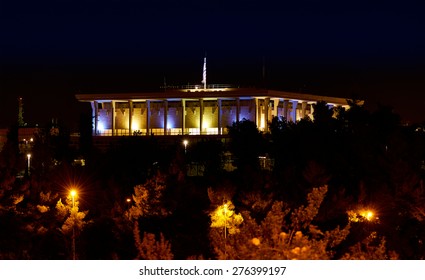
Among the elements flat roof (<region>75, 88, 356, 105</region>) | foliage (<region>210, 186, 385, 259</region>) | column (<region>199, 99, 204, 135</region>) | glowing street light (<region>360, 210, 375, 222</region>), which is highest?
→ flat roof (<region>75, 88, 356, 105</region>)

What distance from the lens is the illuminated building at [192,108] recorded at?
6450 centimetres

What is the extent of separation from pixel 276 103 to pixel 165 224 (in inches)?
1524

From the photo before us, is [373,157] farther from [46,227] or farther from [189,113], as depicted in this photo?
[189,113]

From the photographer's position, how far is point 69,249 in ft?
83.0

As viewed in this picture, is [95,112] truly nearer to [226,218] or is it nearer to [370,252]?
[226,218]

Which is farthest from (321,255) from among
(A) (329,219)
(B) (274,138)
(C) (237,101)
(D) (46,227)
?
(C) (237,101)

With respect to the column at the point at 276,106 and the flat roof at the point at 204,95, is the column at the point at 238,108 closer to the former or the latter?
the flat roof at the point at 204,95

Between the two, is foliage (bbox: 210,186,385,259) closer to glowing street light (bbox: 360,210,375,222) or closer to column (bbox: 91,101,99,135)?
glowing street light (bbox: 360,210,375,222)

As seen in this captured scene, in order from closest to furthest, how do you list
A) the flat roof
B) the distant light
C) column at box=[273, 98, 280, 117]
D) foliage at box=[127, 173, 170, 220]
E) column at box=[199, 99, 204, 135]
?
foliage at box=[127, 173, 170, 220] < the flat roof < column at box=[199, 99, 204, 135] < column at box=[273, 98, 280, 117] < the distant light

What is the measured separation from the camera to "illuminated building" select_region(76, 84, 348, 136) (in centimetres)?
6450

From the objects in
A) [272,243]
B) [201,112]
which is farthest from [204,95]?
[272,243]

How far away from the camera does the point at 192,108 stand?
6738 cm

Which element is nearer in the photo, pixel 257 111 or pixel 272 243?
pixel 272 243

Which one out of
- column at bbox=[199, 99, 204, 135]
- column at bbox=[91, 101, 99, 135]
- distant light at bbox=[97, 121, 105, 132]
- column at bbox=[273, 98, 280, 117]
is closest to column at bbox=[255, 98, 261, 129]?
Result: column at bbox=[273, 98, 280, 117]
